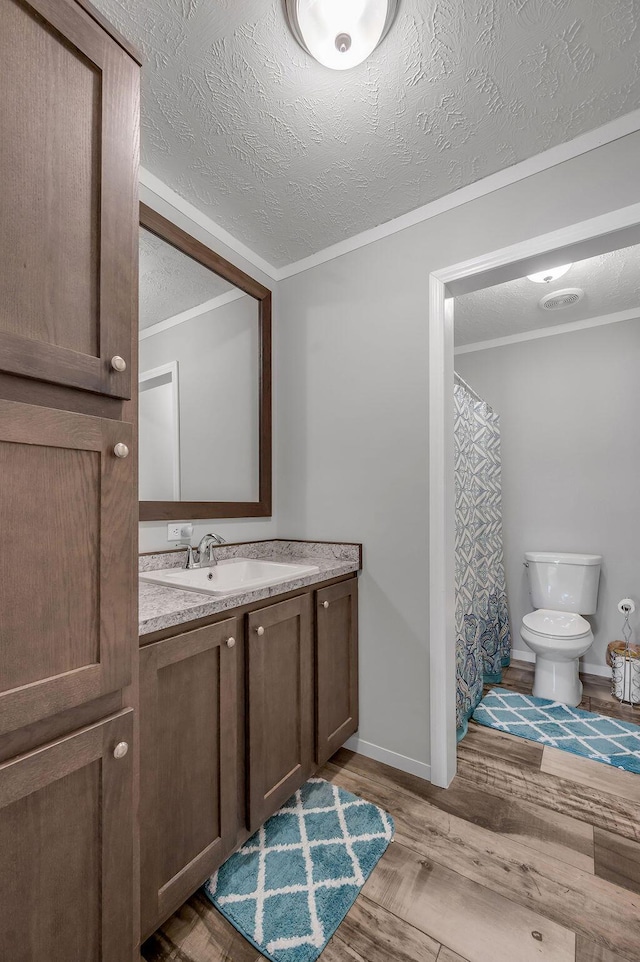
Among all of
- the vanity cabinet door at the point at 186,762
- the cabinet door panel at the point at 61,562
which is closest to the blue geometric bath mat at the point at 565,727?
the vanity cabinet door at the point at 186,762

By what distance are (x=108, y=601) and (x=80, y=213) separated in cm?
73

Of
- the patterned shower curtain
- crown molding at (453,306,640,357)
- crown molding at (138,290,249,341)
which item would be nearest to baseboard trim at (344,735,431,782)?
the patterned shower curtain

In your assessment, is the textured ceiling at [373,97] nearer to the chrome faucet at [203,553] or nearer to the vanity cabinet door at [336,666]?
the chrome faucet at [203,553]

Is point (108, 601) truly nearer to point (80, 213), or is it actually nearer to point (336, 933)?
point (80, 213)

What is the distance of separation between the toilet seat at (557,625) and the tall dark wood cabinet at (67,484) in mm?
2330

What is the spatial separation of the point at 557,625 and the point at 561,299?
1985 mm

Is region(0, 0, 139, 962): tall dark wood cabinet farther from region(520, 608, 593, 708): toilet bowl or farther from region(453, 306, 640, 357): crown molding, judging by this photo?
region(453, 306, 640, 357): crown molding

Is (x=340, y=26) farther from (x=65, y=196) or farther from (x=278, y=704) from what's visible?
(x=278, y=704)

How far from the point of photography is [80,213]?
2.64 ft

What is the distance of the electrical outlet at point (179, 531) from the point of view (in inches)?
70.3

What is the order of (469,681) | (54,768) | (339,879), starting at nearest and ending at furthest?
1. (54,768)
2. (339,879)
3. (469,681)

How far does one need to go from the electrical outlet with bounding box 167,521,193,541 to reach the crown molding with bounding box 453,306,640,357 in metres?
2.66

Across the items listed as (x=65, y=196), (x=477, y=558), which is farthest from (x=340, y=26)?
(x=477, y=558)

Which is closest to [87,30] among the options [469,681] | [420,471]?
[420,471]
